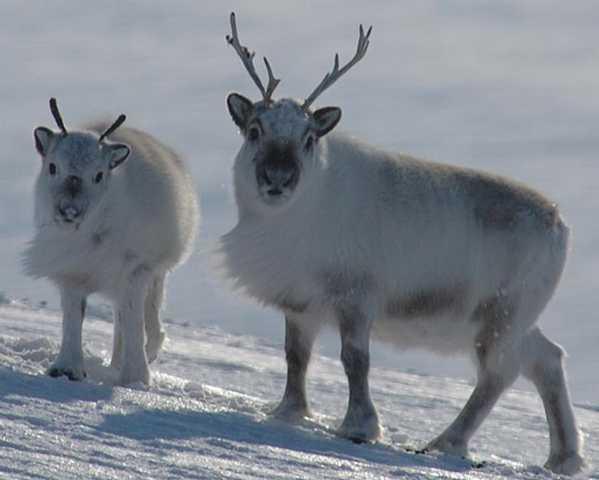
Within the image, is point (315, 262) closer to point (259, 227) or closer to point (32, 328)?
point (259, 227)

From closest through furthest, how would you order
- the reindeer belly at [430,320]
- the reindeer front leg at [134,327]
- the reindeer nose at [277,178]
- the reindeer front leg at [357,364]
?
the reindeer nose at [277,178], the reindeer front leg at [357,364], the reindeer belly at [430,320], the reindeer front leg at [134,327]

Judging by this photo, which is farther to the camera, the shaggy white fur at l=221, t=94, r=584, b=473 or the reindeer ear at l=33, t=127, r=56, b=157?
the reindeer ear at l=33, t=127, r=56, b=157

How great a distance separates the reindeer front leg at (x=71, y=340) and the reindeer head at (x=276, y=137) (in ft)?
4.63

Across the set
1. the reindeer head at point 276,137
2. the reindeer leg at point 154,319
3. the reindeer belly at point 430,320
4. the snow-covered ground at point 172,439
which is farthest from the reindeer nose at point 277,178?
the reindeer leg at point 154,319

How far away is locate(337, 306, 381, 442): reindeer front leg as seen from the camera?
11.0 m

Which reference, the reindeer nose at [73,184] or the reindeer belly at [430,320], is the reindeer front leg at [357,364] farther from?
the reindeer nose at [73,184]

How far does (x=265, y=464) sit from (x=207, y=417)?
140 cm

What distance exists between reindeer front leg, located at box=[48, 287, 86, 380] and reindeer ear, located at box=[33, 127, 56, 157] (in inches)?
36.7

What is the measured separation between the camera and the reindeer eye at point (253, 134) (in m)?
11.0

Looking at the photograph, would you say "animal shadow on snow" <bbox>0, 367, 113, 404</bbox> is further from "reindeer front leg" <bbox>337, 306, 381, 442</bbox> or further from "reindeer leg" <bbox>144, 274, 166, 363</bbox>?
"reindeer leg" <bbox>144, 274, 166, 363</bbox>

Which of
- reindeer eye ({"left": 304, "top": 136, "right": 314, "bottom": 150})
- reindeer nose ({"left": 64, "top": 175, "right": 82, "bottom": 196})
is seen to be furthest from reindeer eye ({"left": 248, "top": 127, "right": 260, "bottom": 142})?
reindeer nose ({"left": 64, "top": 175, "right": 82, "bottom": 196})

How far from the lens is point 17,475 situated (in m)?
7.76

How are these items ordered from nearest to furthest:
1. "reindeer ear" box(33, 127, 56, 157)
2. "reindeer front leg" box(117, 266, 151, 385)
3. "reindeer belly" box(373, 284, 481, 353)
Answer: "reindeer belly" box(373, 284, 481, 353)
"reindeer ear" box(33, 127, 56, 157)
"reindeer front leg" box(117, 266, 151, 385)

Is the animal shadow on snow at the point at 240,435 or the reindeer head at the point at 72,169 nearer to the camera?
the animal shadow on snow at the point at 240,435
